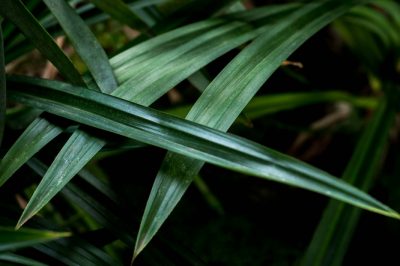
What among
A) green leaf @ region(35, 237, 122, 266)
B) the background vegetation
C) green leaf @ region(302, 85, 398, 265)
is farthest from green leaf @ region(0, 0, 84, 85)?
green leaf @ region(302, 85, 398, 265)

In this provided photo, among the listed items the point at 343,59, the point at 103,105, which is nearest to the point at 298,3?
the point at 103,105

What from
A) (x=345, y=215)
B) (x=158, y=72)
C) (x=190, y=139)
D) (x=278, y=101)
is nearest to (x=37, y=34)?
(x=158, y=72)

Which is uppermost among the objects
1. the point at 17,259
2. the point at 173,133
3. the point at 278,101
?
the point at 278,101

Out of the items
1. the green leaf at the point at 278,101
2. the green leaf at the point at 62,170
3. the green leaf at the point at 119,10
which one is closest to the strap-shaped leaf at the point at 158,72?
the green leaf at the point at 62,170

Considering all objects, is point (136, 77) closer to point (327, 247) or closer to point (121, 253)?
point (327, 247)

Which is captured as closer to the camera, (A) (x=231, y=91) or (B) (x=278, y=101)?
(A) (x=231, y=91)

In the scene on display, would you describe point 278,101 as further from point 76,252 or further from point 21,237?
point 21,237
